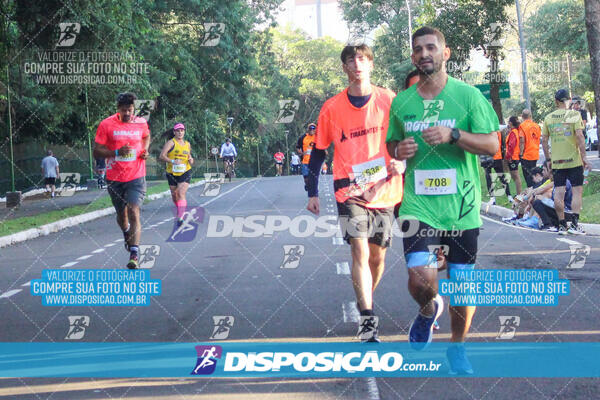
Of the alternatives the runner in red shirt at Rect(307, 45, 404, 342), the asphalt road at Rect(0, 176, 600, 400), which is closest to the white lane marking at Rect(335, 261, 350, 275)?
the asphalt road at Rect(0, 176, 600, 400)

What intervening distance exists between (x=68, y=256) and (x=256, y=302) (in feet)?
20.0

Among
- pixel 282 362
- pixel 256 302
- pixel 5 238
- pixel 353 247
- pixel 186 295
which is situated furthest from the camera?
pixel 5 238

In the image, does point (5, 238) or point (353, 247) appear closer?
point (353, 247)

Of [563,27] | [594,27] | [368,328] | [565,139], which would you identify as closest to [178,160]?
[565,139]

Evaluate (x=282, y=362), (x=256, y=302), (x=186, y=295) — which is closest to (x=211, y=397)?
(x=282, y=362)

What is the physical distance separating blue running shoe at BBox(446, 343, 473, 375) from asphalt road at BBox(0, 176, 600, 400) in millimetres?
94

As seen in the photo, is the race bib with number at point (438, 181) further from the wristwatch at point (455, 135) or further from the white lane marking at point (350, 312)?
the white lane marking at point (350, 312)

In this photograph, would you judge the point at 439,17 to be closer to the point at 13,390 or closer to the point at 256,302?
the point at 256,302

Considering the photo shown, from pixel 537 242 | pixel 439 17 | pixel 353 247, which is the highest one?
pixel 439 17

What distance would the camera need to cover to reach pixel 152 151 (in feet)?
168

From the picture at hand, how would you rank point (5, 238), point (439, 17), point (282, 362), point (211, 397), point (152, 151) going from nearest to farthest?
point (211, 397), point (282, 362), point (5, 238), point (439, 17), point (152, 151)

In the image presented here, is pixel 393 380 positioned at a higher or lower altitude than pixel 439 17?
lower

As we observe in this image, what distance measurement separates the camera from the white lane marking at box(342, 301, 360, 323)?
7602 millimetres

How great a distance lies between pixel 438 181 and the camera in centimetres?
546
